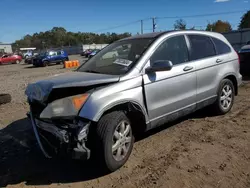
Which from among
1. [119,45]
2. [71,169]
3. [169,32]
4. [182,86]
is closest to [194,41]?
[169,32]

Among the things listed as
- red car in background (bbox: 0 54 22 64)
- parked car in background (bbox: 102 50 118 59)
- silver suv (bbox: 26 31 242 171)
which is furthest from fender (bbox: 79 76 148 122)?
red car in background (bbox: 0 54 22 64)

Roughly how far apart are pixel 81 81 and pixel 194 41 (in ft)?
8.46

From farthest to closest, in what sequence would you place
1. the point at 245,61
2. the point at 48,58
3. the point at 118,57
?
the point at 48,58, the point at 245,61, the point at 118,57

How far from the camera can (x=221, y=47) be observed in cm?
573

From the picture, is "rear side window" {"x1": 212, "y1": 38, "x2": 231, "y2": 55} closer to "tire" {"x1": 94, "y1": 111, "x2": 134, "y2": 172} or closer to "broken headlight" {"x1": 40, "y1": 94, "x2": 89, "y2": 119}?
"tire" {"x1": 94, "y1": 111, "x2": 134, "y2": 172}

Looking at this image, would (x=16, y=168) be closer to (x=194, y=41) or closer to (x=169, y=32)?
(x=169, y=32)

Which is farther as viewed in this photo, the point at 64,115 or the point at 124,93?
the point at 124,93

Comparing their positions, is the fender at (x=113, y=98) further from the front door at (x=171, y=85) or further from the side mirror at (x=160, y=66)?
the side mirror at (x=160, y=66)

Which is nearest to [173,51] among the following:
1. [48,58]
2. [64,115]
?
[64,115]

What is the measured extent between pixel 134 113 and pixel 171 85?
862 mm

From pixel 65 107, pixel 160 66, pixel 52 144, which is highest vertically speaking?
pixel 160 66

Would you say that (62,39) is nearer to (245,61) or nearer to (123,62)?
(245,61)

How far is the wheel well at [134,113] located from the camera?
3.83m

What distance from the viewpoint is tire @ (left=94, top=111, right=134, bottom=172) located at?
3396mm
